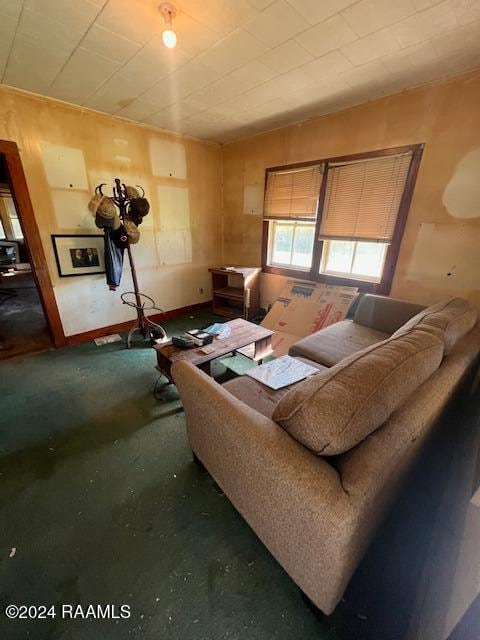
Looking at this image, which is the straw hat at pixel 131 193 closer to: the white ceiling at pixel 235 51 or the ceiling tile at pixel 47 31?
the white ceiling at pixel 235 51

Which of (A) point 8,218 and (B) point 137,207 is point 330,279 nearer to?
(B) point 137,207

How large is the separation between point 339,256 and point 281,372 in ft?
6.51

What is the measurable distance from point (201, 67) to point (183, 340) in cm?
208

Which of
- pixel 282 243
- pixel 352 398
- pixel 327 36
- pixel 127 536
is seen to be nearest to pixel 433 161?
pixel 327 36

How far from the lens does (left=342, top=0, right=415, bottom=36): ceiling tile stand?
4.44 feet

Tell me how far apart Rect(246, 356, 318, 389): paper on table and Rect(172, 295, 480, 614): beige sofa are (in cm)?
53

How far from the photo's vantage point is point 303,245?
3350 millimetres

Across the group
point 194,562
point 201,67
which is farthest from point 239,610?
point 201,67

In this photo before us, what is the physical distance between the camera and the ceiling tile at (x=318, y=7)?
1.35m

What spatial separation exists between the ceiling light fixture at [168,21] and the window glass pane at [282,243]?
7.49 ft

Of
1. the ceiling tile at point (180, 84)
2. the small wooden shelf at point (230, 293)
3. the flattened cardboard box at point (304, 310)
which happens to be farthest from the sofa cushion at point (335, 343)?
the ceiling tile at point (180, 84)

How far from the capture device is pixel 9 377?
2428 mm

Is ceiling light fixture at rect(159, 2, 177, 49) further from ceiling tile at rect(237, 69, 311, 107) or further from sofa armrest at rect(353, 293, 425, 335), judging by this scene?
sofa armrest at rect(353, 293, 425, 335)

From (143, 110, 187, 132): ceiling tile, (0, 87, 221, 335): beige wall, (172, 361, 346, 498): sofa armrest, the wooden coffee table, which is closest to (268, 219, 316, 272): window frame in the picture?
(0, 87, 221, 335): beige wall
